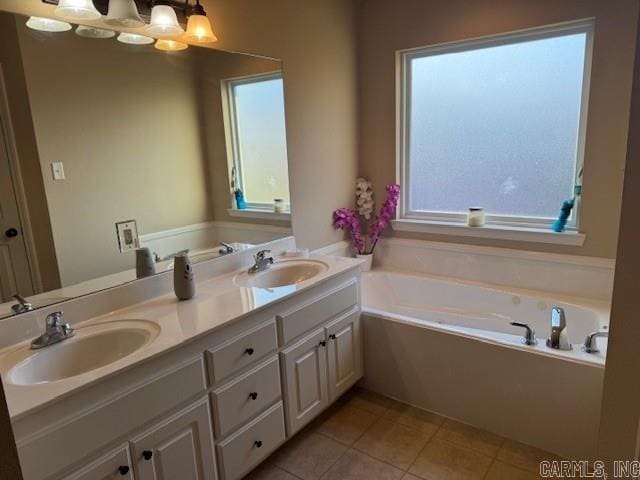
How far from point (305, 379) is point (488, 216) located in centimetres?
166

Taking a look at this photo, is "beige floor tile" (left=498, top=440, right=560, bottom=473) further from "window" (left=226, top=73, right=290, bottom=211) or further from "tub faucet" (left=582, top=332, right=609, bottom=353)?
"window" (left=226, top=73, right=290, bottom=211)

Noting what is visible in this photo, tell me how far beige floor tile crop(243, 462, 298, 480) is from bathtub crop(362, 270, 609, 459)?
811 millimetres

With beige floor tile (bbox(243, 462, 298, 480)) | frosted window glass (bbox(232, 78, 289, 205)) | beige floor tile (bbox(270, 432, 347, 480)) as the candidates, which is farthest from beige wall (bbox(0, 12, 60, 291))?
beige floor tile (bbox(270, 432, 347, 480))

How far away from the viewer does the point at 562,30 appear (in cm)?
245

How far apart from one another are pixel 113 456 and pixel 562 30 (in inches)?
115

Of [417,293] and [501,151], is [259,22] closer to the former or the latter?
[501,151]

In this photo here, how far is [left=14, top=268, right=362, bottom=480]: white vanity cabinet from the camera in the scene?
122 centimetres

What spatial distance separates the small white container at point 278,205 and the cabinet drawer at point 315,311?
2.06 feet

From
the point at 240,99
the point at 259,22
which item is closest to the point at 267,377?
the point at 240,99

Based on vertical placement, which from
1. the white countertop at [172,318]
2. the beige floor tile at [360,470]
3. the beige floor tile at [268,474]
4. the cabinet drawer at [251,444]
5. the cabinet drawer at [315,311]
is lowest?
the beige floor tile at [360,470]

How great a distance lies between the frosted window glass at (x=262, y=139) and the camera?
2404 millimetres

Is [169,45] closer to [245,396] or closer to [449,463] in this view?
[245,396]

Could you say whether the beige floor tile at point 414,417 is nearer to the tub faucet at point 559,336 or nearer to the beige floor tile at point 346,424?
the beige floor tile at point 346,424

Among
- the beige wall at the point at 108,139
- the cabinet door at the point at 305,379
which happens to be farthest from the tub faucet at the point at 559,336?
the beige wall at the point at 108,139
